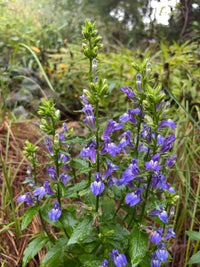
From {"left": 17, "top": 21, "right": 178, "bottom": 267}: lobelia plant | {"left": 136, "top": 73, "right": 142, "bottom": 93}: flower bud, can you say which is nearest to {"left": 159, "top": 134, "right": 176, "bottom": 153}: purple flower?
{"left": 17, "top": 21, "right": 178, "bottom": 267}: lobelia plant

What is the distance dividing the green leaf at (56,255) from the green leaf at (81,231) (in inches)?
11.7

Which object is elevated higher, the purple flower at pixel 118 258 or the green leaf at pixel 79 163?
the green leaf at pixel 79 163

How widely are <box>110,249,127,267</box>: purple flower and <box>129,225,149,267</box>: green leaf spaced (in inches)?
Result: 5.5

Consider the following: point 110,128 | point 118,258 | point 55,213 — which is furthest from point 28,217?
point 110,128

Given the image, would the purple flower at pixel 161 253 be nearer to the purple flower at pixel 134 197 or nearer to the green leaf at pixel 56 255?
the purple flower at pixel 134 197

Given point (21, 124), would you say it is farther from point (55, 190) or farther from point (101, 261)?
point (101, 261)

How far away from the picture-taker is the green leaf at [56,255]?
59.8 inches

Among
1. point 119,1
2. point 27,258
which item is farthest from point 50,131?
point 119,1

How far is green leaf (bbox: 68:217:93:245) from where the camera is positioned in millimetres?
1347

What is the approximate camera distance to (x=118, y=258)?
147 cm

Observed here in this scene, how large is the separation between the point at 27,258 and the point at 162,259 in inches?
32.2

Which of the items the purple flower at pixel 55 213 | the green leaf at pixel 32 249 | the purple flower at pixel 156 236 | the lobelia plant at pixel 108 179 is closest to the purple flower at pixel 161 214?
the lobelia plant at pixel 108 179

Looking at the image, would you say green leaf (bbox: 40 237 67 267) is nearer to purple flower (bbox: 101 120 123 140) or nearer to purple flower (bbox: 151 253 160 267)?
purple flower (bbox: 151 253 160 267)

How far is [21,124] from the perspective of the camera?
340 cm
